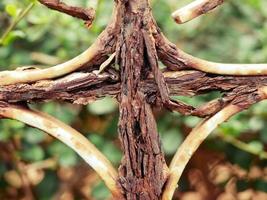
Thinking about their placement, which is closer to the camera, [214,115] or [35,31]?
[214,115]

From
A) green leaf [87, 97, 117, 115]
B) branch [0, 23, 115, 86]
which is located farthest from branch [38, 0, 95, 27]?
green leaf [87, 97, 117, 115]

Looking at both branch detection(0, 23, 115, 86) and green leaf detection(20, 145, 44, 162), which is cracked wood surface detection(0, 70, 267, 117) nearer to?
branch detection(0, 23, 115, 86)

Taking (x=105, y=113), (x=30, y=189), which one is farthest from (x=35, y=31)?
(x=30, y=189)

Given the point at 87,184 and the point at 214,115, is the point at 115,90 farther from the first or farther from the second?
the point at 87,184

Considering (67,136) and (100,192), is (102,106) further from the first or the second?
(67,136)

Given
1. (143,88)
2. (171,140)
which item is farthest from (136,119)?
(171,140)

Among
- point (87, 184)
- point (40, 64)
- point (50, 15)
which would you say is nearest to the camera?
point (50, 15)
